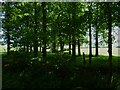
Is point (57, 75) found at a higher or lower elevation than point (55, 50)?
lower

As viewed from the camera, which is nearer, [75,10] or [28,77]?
[28,77]

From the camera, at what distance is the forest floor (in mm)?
13164

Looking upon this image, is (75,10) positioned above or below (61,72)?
above

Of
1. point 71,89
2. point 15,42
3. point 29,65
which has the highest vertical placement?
point 15,42

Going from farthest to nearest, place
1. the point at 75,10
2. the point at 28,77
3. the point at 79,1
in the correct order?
the point at 79,1, the point at 75,10, the point at 28,77

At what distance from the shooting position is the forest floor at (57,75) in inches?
518

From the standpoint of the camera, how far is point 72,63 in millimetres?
14562

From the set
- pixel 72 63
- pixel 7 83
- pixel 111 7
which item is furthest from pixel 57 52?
pixel 111 7

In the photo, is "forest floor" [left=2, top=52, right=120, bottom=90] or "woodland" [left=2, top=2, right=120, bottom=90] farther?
"woodland" [left=2, top=2, right=120, bottom=90]

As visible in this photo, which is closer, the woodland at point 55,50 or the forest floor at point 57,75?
the forest floor at point 57,75

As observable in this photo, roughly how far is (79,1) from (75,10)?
Result: 1954 mm

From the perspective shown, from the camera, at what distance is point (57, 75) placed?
14.4m

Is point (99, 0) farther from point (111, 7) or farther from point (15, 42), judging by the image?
point (15, 42)

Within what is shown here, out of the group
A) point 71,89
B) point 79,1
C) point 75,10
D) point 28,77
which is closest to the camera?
point 71,89
